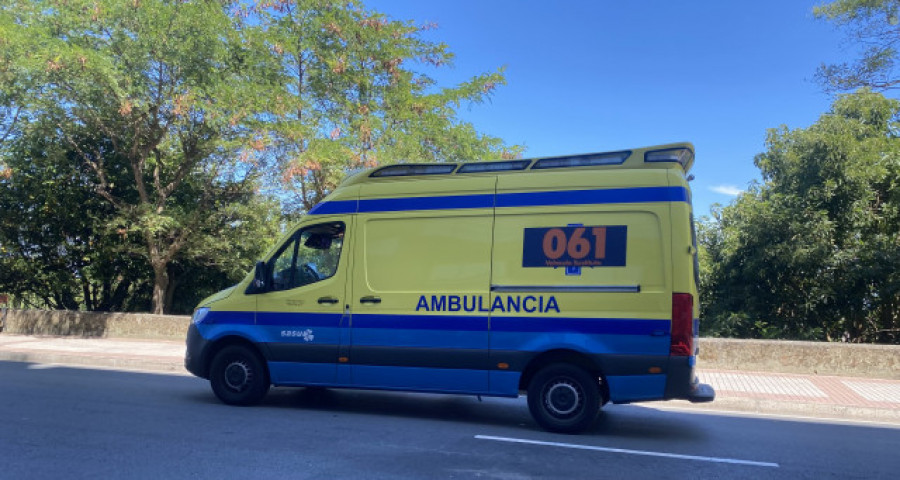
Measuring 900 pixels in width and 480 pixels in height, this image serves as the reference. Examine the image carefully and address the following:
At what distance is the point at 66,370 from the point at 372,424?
24.2 feet

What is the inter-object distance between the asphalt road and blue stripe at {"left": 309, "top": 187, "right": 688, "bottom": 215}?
2.51m

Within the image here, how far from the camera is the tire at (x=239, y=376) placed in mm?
7320

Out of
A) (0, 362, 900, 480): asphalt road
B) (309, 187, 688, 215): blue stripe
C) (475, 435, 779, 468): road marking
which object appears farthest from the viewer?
(309, 187, 688, 215): blue stripe

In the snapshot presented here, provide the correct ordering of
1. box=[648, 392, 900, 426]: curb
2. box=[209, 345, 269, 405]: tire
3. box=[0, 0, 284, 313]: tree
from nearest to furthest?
box=[209, 345, 269, 405]: tire < box=[648, 392, 900, 426]: curb < box=[0, 0, 284, 313]: tree

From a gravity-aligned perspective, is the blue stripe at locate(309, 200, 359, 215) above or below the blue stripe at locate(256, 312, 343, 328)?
above

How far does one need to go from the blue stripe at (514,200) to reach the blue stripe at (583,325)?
49.9 inches

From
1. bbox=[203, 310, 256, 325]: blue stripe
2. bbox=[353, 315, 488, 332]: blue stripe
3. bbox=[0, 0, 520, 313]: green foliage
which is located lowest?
bbox=[203, 310, 256, 325]: blue stripe

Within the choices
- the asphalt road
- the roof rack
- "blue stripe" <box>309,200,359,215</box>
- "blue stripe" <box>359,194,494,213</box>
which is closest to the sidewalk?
the asphalt road

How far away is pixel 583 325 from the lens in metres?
6.11

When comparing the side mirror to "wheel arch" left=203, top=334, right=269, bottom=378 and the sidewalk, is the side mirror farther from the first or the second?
the sidewalk

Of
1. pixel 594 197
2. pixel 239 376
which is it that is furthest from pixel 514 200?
pixel 239 376

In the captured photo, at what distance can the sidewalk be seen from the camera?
27.5ft

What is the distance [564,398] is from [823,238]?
9044mm

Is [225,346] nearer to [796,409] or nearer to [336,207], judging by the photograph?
[336,207]
